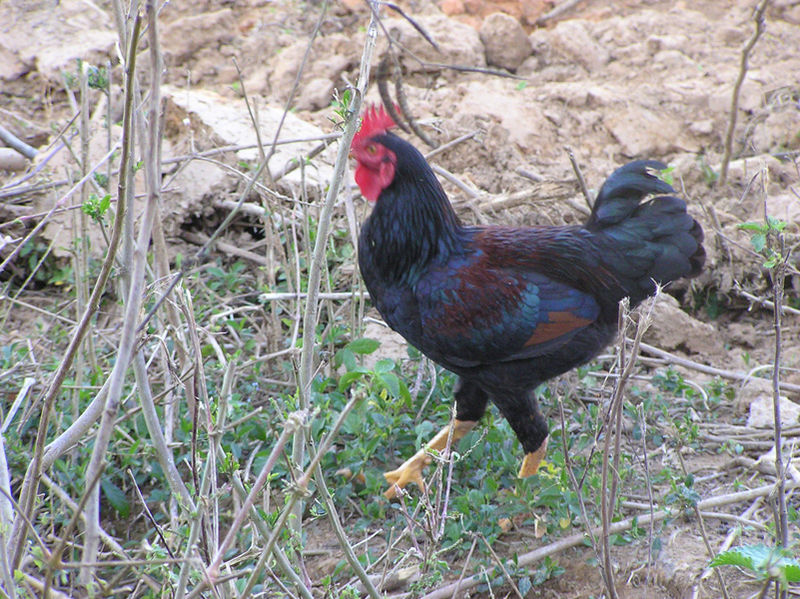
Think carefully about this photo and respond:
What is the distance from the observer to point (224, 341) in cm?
455

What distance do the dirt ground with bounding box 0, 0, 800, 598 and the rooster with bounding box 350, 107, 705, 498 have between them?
88 centimetres

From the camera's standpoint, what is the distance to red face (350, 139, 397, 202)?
3541 mm

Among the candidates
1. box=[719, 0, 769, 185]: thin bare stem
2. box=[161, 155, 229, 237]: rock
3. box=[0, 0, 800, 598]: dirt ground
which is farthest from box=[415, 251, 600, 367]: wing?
box=[719, 0, 769, 185]: thin bare stem

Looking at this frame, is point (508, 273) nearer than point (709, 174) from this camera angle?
Yes

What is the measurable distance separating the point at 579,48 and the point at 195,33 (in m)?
3.56

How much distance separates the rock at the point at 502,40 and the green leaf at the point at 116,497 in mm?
5079

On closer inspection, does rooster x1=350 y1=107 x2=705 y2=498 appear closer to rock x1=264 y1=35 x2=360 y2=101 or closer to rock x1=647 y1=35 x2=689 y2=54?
rock x1=264 y1=35 x2=360 y2=101

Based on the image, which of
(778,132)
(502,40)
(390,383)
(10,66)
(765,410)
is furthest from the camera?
(502,40)

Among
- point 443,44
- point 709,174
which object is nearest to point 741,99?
point 709,174

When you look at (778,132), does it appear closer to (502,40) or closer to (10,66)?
(502,40)

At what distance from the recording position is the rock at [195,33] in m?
7.14

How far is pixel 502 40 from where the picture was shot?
277 inches

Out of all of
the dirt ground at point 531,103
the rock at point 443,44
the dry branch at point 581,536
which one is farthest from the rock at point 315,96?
the dry branch at point 581,536

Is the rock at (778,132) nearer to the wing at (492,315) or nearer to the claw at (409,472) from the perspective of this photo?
the wing at (492,315)
